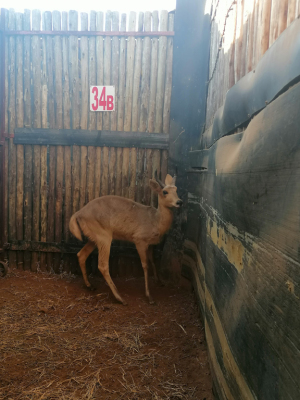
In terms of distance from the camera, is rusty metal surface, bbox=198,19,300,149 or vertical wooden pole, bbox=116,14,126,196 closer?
rusty metal surface, bbox=198,19,300,149

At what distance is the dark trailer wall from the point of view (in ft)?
3.65

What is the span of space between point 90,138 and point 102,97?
0.73m

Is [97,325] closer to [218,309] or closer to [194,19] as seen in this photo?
[218,309]

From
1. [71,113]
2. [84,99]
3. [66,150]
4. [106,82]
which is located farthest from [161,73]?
[66,150]

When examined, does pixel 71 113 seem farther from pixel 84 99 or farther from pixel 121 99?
pixel 121 99

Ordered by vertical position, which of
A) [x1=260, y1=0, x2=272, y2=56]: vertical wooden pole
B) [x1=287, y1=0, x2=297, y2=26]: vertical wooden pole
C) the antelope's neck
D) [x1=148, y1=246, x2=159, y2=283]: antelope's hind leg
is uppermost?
[x1=260, y1=0, x2=272, y2=56]: vertical wooden pole

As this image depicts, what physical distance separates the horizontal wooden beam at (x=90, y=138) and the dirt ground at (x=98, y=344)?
2399 mm

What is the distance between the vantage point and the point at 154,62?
17.5 ft

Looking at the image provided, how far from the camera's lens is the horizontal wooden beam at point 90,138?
17.7 feet

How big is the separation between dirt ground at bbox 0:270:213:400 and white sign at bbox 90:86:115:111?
10.1 feet

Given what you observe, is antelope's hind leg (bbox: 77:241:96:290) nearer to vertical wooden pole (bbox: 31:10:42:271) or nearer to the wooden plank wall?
vertical wooden pole (bbox: 31:10:42:271)

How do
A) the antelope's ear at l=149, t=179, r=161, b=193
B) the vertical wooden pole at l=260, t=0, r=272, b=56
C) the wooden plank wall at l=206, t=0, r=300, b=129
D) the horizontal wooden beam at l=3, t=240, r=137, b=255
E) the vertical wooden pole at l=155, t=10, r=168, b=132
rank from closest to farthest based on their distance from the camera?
the wooden plank wall at l=206, t=0, r=300, b=129, the vertical wooden pole at l=260, t=0, r=272, b=56, the antelope's ear at l=149, t=179, r=161, b=193, the vertical wooden pole at l=155, t=10, r=168, b=132, the horizontal wooden beam at l=3, t=240, r=137, b=255

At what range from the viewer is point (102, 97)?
17.8 ft

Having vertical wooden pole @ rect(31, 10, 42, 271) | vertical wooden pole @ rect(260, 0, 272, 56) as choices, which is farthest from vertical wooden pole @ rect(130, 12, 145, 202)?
vertical wooden pole @ rect(260, 0, 272, 56)
